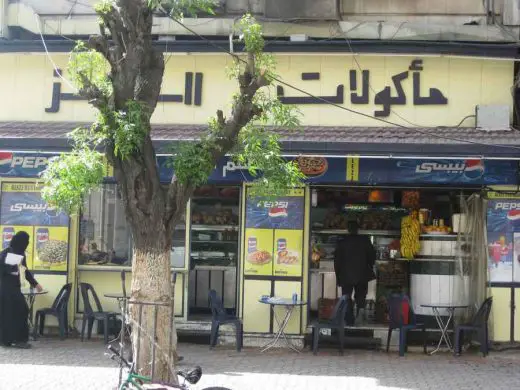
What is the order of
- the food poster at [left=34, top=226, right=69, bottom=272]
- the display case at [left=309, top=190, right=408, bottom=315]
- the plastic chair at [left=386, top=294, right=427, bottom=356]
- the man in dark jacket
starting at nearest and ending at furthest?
1. the plastic chair at [left=386, top=294, right=427, bottom=356]
2. the food poster at [left=34, top=226, right=69, bottom=272]
3. the man in dark jacket
4. the display case at [left=309, top=190, right=408, bottom=315]

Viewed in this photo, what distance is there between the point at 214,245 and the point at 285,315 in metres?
2.18

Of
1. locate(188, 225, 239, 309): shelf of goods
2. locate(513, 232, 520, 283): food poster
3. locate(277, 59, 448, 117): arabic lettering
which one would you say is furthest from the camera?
locate(188, 225, 239, 309): shelf of goods

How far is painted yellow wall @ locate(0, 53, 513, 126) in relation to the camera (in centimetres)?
1263

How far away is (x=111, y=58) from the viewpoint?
26.4 feet

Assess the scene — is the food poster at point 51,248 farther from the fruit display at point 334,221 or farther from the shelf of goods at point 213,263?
the fruit display at point 334,221

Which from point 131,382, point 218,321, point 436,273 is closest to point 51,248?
point 218,321

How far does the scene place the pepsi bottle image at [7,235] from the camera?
13109 mm

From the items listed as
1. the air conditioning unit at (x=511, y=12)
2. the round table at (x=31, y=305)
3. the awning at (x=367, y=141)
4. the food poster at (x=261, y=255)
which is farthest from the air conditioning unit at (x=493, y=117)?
the round table at (x=31, y=305)

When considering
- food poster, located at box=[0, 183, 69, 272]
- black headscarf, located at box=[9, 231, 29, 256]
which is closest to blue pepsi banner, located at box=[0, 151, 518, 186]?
food poster, located at box=[0, 183, 69, 272]

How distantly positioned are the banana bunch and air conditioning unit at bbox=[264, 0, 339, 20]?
379 centimetres

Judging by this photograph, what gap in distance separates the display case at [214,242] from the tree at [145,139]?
5.33 m

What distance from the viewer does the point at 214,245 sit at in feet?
45.8

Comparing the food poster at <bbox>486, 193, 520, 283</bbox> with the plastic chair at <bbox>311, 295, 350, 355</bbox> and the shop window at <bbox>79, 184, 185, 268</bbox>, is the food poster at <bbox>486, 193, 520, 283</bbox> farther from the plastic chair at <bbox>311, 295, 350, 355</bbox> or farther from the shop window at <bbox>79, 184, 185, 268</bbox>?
the shop window at <bbox>79, 184, 185, 268</bbox>

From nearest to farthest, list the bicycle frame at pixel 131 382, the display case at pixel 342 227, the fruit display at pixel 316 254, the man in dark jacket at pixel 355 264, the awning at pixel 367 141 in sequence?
the bicycle frame at pixel 131 382 < the awning at pixel 367 141 < the man in dark jacket at pixel 355 264 < the fruit display at pixel 316 254 < the display case at pixel 342 227
